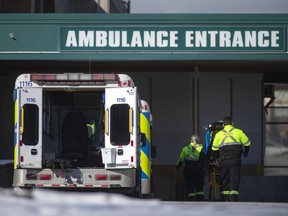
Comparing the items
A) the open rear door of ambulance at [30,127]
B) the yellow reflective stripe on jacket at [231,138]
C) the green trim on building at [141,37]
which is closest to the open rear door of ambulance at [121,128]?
the open rear door of ambulance at [30,127]

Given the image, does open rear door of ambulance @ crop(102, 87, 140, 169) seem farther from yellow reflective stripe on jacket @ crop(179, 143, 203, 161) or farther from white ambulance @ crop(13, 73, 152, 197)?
yellow reflective stripe on jacket @ crop(179, 143, 203, 161)

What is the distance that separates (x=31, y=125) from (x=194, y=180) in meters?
6.31

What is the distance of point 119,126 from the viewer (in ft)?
43.3

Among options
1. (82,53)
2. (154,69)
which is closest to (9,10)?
(154,69)

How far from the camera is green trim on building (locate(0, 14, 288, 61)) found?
19594 mm

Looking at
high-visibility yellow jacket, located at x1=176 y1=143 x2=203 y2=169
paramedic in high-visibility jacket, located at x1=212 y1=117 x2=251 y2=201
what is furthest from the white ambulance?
high-visibility yellow jacket, located at x1=176 y1=143 x2=203 y2=169

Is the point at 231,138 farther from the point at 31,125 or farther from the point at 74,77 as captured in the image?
the point at 31,125

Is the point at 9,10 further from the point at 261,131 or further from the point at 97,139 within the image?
the point at 97,139

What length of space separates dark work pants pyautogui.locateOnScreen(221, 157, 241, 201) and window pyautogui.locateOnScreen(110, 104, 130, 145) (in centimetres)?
252

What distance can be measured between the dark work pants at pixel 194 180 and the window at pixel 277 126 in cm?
834

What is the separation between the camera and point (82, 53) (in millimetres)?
19594

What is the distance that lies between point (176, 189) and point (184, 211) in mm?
17270

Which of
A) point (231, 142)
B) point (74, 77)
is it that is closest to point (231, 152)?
→ point (231, 142)

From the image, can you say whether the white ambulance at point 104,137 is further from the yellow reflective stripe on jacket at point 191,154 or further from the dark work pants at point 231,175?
the yellow reflective stripe on jacket at point 191,154
